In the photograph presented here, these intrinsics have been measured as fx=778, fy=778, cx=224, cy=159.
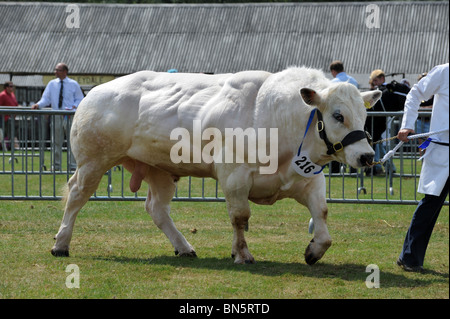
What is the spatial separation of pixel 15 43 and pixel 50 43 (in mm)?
2243

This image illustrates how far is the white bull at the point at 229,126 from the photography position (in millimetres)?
6988

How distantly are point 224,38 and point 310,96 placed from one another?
41.5 metres

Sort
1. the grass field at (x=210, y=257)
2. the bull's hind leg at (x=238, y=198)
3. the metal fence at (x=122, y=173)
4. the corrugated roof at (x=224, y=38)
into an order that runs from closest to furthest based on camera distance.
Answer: the grass field at (x=210, y=257)
the bull's hind leg at (x=238, y=198)
the metal fence at (x=122, y=173)
the corrugated roof at (x=224, y=38)

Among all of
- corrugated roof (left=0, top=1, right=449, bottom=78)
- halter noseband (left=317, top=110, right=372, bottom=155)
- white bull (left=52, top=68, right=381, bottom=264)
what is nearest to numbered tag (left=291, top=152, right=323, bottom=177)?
white bull (left=52, top=68, right=381, bottom=264)

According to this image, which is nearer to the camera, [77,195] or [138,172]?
[77,195]

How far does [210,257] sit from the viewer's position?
8.00 meters

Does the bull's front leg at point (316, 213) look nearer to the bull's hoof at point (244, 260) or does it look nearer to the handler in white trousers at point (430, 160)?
the bull's hoof at point (244, 260)

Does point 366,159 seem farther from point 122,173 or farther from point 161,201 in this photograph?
point 122,173

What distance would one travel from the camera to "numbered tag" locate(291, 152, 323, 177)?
718 centimetres

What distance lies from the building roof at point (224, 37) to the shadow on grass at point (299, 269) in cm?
3624

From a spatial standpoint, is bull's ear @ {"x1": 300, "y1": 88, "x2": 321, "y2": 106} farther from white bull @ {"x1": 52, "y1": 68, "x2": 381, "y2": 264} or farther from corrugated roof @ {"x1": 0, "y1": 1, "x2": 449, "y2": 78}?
corrugated roof @ {"x1": 0, "y1": 1, "x2": 449, "y2": 78}

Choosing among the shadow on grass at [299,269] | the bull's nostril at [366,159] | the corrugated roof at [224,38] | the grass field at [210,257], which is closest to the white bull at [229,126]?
the bull's nostril at [366,159]

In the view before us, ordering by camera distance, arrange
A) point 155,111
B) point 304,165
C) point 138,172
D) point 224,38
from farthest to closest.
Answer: point 224,38 → point 138,172 → point 155,111 → point 304,165

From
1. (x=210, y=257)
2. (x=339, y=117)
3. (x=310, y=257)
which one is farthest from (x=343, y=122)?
(x=210, y=257)
